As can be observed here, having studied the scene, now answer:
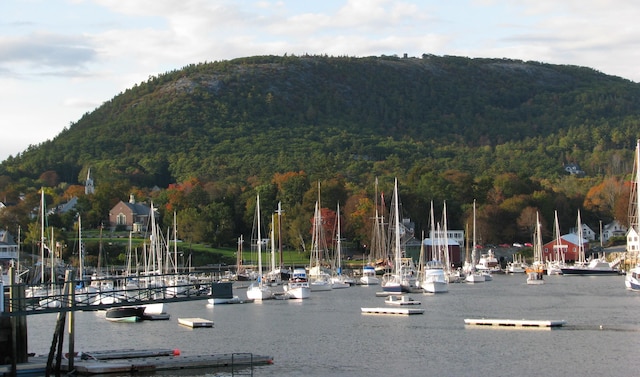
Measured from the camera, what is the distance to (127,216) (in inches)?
6353

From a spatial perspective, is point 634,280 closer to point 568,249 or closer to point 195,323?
point 195,323

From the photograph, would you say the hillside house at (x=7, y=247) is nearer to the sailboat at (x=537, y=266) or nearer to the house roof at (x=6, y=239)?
the house roof at (x=6, y=239)

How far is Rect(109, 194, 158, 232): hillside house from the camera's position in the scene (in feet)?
525

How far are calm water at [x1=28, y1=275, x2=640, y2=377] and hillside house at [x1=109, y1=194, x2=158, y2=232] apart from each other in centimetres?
7112

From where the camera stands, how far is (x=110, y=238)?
14788cm

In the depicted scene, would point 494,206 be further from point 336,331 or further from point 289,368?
point 289,368

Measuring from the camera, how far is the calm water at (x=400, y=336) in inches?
1943

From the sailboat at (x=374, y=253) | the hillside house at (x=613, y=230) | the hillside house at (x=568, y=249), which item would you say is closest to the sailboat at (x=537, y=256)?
the hillside house at (x=568, y=249)

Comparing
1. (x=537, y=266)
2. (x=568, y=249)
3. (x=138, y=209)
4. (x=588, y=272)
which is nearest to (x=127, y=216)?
(x=138, y=209)

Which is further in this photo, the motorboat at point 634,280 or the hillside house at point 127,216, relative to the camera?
the hillside house at point 127,216

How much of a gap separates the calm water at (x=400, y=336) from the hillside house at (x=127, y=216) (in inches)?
2800

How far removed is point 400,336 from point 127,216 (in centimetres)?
10520

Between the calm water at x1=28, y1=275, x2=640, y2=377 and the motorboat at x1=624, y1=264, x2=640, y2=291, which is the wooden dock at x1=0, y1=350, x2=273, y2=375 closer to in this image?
the calm water at x1=28, y1=275, x2=640, y2=377

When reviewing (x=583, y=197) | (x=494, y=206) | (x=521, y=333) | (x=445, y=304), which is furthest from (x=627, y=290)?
(x=583, y=197)
